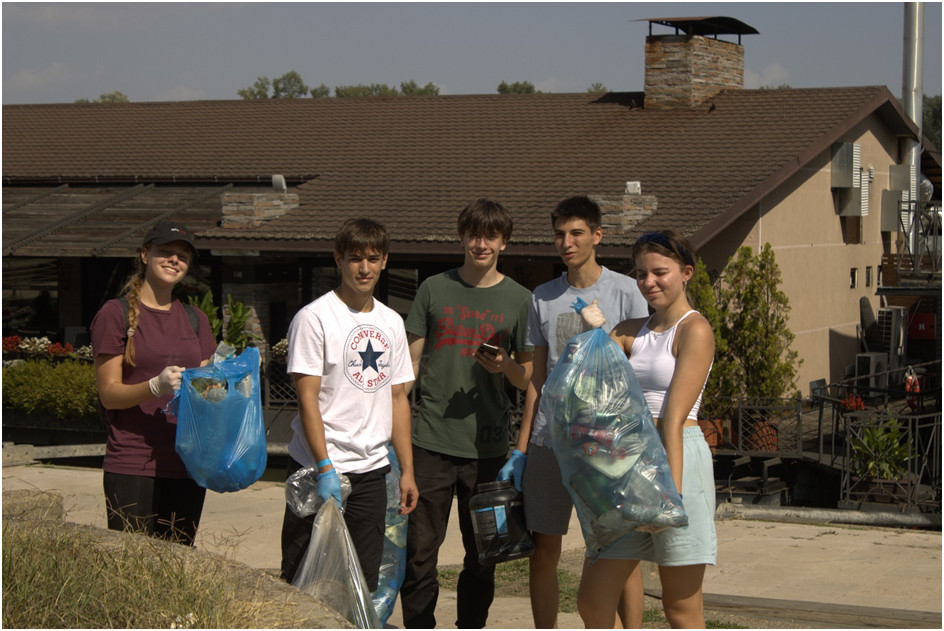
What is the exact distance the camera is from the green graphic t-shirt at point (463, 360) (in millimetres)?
5051

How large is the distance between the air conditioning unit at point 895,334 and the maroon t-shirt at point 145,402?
16514mm

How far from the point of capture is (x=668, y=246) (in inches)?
163

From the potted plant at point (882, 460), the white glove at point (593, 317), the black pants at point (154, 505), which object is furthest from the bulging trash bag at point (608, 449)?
the potted plant at point (882, 460)

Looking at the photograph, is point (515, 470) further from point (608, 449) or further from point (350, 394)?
point (608, 449)

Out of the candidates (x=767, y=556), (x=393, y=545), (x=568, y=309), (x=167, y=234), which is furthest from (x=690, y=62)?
(x=167, y=234)

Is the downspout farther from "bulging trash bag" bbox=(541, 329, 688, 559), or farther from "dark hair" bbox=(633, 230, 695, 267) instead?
"bulging trash bag" bbox=(541, 329, 688, 559)

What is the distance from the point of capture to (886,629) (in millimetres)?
5727

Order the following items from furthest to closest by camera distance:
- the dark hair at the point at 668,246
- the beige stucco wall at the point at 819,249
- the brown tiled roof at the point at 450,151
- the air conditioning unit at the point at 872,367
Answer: the air conditioning unit at the point at 872,367 < the beige stucco wall at the point at 819,249 < the brown tiled roof at the point at 450,151 < the dark hair at the point at 668,246

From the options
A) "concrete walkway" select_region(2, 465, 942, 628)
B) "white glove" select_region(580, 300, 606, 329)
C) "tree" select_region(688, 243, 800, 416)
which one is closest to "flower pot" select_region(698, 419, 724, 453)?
"tree" select_region(688, 243, 800, 416)

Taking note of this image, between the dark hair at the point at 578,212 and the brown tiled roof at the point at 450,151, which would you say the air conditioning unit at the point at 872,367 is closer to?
the brown tiled roof at the point at 450,151

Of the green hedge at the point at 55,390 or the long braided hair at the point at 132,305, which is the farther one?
the green hedge at the point at 55,390

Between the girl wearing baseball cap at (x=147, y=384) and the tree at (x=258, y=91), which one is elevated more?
the tree at (x=258, y=91)

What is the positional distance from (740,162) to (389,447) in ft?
41.1

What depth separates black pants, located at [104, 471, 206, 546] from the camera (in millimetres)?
4656
